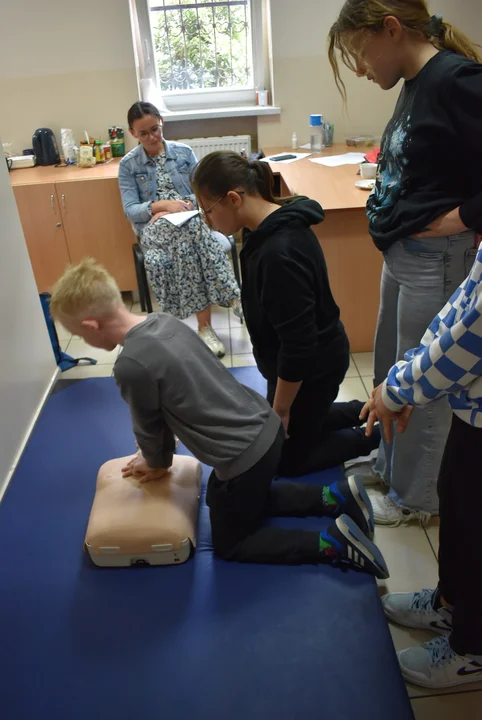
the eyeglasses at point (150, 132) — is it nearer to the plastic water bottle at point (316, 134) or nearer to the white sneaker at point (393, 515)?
the plastic water bottle at point (316, 134)

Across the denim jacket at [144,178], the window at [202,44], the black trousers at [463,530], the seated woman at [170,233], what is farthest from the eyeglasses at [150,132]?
the black trousers at [463,530]

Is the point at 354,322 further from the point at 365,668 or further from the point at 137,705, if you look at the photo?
the point at 137,705

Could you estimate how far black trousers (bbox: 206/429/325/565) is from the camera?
1553 millimetres

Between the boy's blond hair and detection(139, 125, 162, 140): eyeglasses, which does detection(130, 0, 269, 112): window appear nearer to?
detection(139, 125, 162, 140): eyeglasses

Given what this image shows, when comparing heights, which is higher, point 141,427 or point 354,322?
point 141,427

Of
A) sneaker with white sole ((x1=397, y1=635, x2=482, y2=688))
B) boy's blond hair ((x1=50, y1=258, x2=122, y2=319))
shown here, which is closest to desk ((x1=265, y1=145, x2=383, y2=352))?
boy's blond hair ((x1=50, y1=258, x2=122, y2=319))

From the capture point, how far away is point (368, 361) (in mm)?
2867

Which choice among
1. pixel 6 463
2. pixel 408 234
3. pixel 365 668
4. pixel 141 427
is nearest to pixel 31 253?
pixel 6 463

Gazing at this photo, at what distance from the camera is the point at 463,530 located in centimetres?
115

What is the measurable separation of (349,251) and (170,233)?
38.4 inches

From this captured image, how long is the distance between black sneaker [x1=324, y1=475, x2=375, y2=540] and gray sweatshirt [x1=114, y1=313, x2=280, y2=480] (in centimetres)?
30

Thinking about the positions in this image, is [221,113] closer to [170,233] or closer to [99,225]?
[99,225]

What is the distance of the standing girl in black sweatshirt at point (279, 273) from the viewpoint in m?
1.54

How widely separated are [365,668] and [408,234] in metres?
1.07
